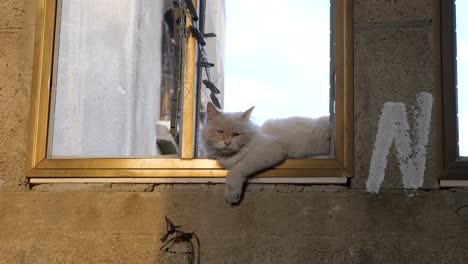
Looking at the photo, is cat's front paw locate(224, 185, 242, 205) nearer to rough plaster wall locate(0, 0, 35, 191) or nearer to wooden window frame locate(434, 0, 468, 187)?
wooden window frame locate(434, 0, 468, 187)

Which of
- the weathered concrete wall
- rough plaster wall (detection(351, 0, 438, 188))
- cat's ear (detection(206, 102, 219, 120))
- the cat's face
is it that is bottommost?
the weathered concrete wall

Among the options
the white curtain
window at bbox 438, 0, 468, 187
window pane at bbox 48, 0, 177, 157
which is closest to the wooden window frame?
window at bbox 438, 0, 468, 187

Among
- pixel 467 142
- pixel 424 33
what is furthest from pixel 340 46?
pixel 467 142

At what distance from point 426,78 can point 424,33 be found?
0.20 m

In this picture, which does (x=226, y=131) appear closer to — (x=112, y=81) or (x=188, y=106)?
(x=188, y=106)

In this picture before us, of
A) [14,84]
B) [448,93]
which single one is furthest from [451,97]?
[14,84]

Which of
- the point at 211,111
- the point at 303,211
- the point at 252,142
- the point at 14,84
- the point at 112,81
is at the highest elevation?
the point at 112,81

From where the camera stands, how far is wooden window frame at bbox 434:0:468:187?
2.09 meters

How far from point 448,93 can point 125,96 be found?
6.55 feet

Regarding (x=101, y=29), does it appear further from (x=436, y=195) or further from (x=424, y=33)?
(x=436, y=195)

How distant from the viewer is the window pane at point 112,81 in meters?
2.75

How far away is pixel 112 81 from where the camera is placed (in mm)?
3246

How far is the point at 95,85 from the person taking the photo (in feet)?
10.2

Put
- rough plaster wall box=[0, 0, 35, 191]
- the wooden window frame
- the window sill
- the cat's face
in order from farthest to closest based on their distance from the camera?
rough plaster wall box=[0, 0, 35, 191]
the cat's face
the window sill
the wooden window frame
